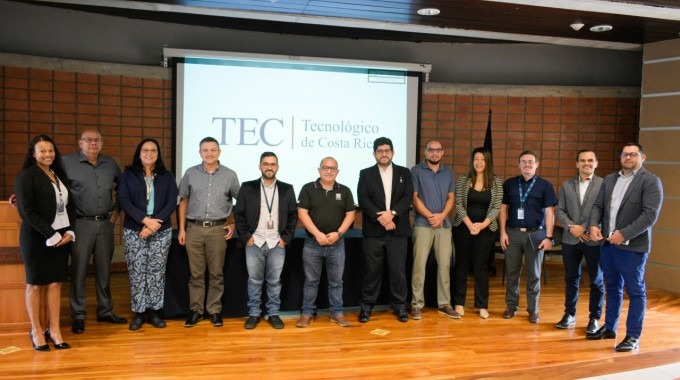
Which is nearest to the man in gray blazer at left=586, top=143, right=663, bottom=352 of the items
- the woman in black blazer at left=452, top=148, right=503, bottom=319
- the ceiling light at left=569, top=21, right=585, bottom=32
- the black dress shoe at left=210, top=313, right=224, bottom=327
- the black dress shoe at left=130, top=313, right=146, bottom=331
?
the woman in black blazer at left=452, top=148, right=503, bottom=319

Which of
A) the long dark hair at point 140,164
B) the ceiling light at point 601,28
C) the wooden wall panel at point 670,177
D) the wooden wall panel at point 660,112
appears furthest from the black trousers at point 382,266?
the wooden wall panel at point 660,112

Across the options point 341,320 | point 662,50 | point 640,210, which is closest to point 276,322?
point 341,320

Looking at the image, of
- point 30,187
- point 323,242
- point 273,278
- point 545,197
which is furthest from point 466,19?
point 30,187

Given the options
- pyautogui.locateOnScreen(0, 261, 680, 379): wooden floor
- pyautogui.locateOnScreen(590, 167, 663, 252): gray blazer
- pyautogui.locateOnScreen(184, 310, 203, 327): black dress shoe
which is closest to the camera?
pyautogui.locateOnScreen(0, 261, 680, 379): wooden floor

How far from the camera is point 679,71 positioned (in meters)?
5.84

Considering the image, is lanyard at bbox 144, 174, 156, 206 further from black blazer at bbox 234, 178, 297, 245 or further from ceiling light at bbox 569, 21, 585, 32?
ceiling light at bbox 569, 21, 585, 32

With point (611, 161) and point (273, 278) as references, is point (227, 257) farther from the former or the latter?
point (611, 161)

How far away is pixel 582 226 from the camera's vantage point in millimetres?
4270

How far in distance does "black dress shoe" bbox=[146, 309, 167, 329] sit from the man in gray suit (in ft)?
10.7

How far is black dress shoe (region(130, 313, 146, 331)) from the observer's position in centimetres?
418

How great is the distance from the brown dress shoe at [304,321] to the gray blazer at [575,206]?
7.16 feet

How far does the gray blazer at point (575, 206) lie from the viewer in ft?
14.0

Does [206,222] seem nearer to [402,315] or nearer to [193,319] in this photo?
[193,319]

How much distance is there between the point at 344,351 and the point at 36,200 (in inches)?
90.7
